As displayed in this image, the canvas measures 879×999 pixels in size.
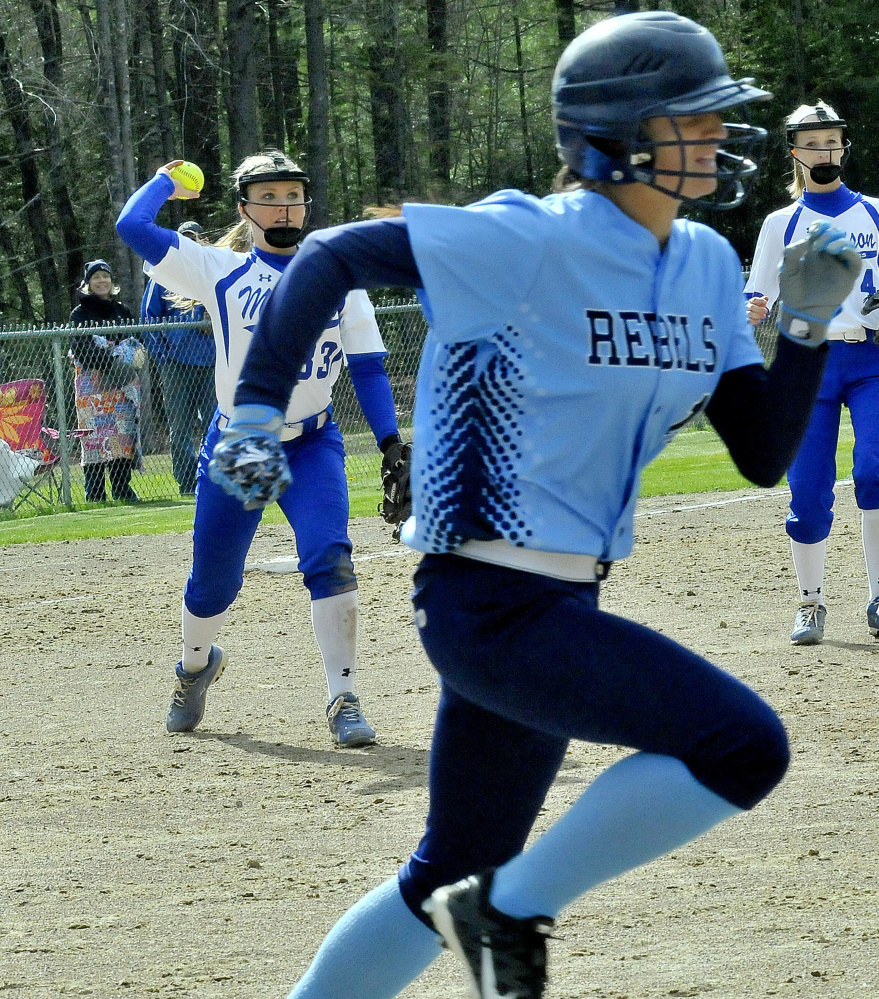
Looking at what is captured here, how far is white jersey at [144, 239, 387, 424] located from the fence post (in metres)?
8.98

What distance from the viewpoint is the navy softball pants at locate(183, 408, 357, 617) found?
5535 mm

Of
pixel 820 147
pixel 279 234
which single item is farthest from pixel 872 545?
pixel 279 234

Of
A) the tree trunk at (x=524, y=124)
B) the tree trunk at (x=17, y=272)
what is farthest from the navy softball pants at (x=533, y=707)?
the tree trunk at (x=17, y=272)

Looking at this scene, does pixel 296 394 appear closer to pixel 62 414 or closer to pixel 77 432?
pixel 77 432

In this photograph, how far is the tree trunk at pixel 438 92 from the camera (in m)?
33.0

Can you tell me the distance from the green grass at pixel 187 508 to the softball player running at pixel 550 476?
9.93 m

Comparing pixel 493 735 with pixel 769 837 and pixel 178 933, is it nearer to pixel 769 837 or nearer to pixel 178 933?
pixel 178 933

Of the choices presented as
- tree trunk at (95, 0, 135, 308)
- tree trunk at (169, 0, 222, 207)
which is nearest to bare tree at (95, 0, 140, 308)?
tree trunk at (95, 0, 135, 308)

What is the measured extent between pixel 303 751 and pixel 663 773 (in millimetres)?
3606

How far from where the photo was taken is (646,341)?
7.91ft

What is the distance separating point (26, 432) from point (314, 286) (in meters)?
12.6

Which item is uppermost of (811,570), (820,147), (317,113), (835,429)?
(820,147)

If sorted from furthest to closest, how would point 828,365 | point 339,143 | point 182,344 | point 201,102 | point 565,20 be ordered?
point 339,143 < point 565,20 < point 201,102 < point 182,344 < point 828,365

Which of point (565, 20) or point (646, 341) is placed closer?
point (646, 341)
